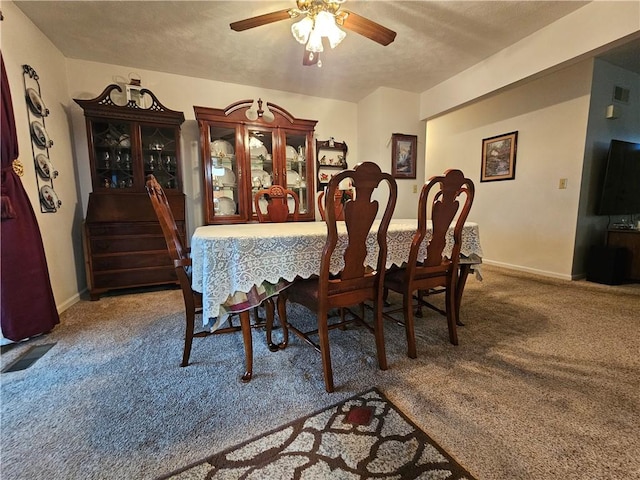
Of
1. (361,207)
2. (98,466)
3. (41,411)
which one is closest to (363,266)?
(361,207)

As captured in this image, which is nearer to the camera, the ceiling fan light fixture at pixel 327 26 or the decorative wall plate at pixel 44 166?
the ceiling fan light fixture at pixel 327 26

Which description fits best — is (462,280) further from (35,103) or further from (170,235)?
(35,103)

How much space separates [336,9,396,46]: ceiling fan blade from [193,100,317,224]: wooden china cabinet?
61.0 inches

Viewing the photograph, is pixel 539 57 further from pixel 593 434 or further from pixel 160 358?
pixel 160 358

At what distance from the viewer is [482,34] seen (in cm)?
244

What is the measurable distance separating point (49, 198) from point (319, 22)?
8.62 feet

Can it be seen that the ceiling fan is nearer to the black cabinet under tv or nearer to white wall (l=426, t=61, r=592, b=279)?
white wall (l=426, t=61, r=592, b=279)

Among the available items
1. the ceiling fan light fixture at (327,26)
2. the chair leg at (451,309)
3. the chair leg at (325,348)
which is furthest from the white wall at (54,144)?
the chair leg at (451,309)

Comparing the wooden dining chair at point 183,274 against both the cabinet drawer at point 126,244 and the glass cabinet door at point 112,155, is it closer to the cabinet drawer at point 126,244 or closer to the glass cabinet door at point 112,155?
the cabinet drawer at point 126,244

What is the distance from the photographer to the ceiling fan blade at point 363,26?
172cm

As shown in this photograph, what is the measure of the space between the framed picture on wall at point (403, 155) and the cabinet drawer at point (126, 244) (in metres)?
3.04

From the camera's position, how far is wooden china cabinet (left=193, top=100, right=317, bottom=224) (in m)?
3.02

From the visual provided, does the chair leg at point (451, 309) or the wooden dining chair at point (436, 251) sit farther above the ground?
the wooden dining chair at point (436, 251)

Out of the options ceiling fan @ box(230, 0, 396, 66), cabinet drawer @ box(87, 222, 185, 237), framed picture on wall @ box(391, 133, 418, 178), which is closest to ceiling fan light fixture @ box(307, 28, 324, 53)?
ceiling fan @ box(230, 0, 396, 66)
